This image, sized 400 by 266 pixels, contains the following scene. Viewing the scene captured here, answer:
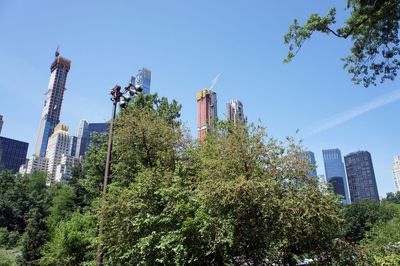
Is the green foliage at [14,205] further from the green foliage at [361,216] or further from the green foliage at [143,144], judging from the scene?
the green foliage at [361,216]

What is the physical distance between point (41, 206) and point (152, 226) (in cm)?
5689

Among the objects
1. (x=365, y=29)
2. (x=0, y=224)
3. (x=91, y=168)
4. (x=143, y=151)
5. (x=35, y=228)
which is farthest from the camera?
(x=0, y=224)

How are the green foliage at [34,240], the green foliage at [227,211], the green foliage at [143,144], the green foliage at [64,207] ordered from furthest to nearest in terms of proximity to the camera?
the green foliage at [64,207], the green foliage at [34,240], the green foliage at [143,144], the green foliage at [227,211]

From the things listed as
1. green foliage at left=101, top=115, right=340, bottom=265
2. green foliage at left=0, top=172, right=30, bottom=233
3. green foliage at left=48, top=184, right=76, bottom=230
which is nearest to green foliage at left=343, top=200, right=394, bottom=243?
green foliage at left=48, top=184, right=76, bottom=230

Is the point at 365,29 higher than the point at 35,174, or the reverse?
the point at 35,174

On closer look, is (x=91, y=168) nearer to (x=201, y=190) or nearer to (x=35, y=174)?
(x=201, y=190)

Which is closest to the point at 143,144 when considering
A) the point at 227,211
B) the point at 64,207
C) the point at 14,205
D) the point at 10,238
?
the point at 227,211

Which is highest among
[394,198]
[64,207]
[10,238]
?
[394,198]

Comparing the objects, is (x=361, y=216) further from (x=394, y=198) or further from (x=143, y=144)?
(x=143, y=144)

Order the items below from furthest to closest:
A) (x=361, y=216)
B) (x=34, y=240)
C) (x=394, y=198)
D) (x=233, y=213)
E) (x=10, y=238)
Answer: (x=394, y=198) → (x=361, y=216) → (x=10, y=238) → (x=34, y=240) → (x=233, y=213)

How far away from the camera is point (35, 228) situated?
31156mm

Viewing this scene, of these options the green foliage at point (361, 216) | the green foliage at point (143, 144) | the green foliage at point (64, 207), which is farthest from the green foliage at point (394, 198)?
the green foliage at point (143, 144)

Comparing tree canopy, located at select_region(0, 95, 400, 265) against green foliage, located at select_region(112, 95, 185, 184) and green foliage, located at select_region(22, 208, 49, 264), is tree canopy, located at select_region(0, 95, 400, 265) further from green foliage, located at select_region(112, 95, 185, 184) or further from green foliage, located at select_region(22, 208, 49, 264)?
green foliage, located at select_region(22, 208, 49, 264)

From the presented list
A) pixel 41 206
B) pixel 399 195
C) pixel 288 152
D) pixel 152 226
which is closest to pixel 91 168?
pixel 152 226
